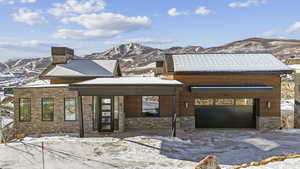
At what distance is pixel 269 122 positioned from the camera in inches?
567

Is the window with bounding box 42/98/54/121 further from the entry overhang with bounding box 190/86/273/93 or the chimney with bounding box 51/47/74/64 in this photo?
the entry overhang with bounding box 190/86/273/93

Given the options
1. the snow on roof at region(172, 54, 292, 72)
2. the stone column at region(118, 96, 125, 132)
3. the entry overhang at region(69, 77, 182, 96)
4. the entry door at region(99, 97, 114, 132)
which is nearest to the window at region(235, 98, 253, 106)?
the snow on roof at region(172, 54, 292, 72)

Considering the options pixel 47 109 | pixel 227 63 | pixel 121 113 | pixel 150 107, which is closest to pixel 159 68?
pixel 150 107

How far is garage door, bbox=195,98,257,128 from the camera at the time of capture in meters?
15.6

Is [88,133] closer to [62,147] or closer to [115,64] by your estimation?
[62,147]

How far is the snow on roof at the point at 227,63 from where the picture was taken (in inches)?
555

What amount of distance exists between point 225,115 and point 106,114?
9.87 m

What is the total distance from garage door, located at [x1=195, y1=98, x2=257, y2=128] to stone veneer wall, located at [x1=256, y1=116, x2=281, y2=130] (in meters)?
0.80

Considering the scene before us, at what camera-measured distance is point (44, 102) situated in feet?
44.5

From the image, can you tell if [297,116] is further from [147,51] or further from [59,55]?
[147,51]

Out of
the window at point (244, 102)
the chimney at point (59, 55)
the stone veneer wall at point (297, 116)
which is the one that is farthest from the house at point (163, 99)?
the window at point (244, 102)

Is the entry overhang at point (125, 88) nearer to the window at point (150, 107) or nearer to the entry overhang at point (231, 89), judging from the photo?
the entry overhang at point (231, 89)

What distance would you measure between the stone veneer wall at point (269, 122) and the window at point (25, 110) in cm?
1464

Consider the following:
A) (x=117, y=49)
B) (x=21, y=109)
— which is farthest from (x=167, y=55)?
(x=117, y=49)
